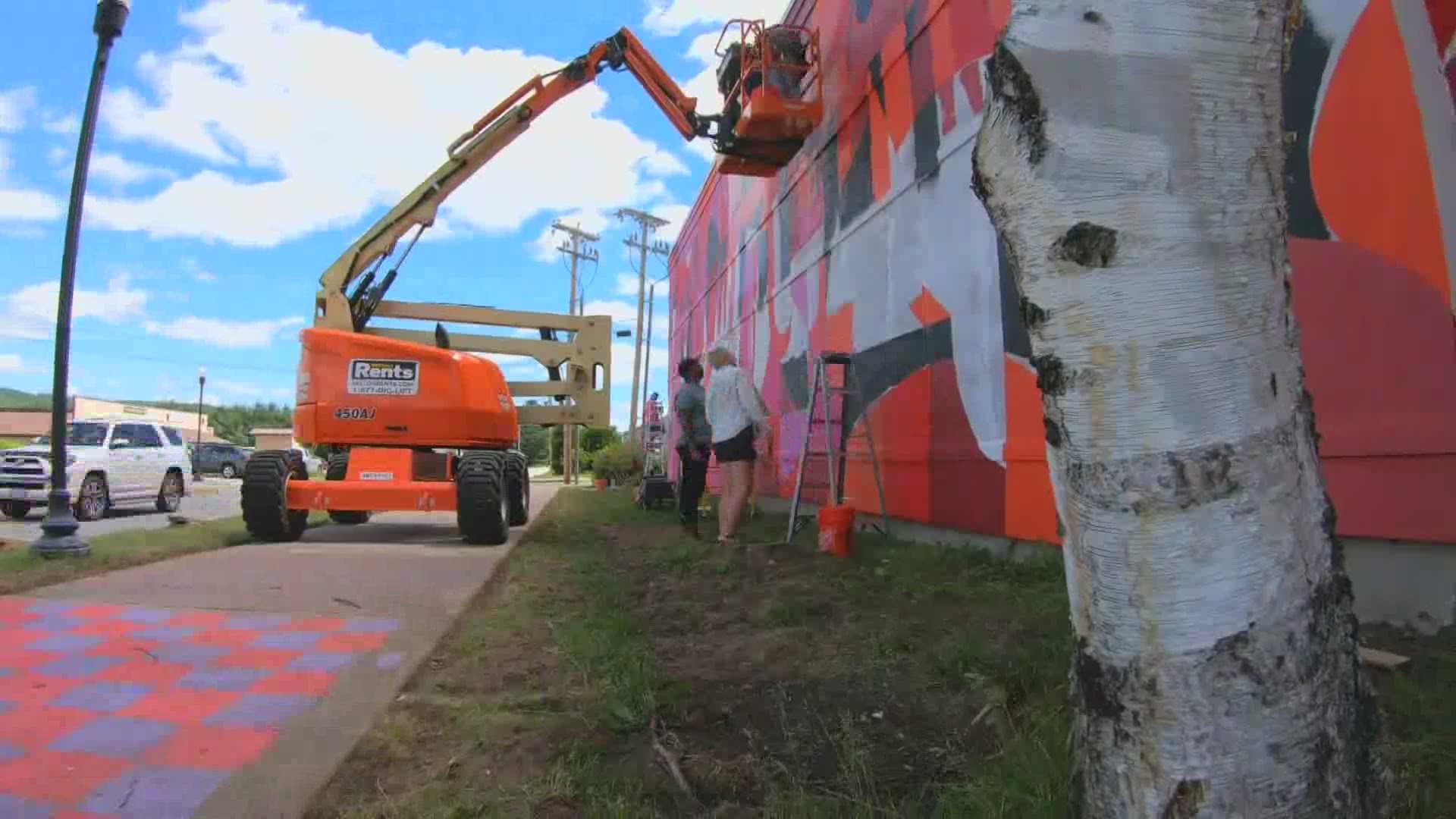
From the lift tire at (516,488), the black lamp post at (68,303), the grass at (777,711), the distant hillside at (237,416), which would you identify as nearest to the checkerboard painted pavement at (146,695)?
the grass at (777,711)

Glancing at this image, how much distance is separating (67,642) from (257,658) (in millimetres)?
1001

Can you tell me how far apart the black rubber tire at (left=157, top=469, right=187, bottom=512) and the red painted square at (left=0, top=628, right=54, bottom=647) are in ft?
43.0

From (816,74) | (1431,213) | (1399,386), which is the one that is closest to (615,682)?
(1399,386)

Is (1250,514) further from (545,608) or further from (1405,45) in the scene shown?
(545,608)

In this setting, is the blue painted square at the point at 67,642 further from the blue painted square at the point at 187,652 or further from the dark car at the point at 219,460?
the dark car at the point at 219,460

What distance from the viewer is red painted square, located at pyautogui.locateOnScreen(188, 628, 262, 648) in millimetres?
4082

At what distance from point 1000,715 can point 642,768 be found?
1.03 m

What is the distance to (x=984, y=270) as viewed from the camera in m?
5.43

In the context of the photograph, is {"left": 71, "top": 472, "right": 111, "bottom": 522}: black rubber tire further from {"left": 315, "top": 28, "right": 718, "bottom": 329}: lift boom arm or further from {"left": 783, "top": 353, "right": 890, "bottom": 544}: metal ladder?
{"left": 783, "top": 353, "right": 890, "bottom": 544}: metal ladder

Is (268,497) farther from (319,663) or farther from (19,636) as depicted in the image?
(319,663)

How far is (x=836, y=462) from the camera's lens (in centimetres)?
683

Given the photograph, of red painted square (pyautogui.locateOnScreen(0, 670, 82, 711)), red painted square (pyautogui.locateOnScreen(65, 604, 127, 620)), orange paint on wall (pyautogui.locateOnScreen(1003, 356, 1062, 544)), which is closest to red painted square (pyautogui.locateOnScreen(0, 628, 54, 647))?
red painted square (pyautogui.locateOnScreen(65, 604, 127, 620))

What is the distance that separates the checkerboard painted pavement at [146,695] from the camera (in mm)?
2502

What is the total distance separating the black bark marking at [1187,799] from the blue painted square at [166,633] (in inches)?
165
